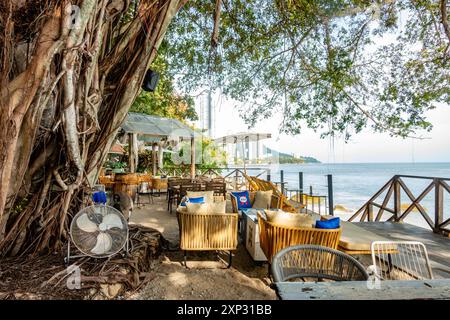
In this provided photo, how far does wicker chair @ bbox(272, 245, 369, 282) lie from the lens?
152 cm

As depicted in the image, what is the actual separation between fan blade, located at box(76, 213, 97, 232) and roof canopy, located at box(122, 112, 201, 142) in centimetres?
457

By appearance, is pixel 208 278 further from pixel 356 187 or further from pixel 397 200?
pixel 356 187

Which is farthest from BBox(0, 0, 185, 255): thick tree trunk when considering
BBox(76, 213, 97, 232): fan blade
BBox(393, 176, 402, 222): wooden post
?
BBox(393, 176, 402, 222): wooden post

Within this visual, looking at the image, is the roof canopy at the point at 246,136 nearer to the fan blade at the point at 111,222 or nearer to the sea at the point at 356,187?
the sea at the point at 356,187

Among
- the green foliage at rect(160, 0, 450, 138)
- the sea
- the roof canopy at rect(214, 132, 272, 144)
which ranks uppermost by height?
the green foliage at rect(160, 0, 450, 138)

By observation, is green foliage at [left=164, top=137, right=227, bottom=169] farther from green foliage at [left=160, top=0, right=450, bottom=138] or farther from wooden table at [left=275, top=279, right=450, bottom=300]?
wooden table at [left=275, top=279, right=450, bottom=300]

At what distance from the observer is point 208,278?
8.53ft

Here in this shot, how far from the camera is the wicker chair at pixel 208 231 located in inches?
112

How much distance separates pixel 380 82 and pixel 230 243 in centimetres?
430

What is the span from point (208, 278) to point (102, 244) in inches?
44.9

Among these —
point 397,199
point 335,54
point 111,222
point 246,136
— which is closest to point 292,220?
point 111,222
